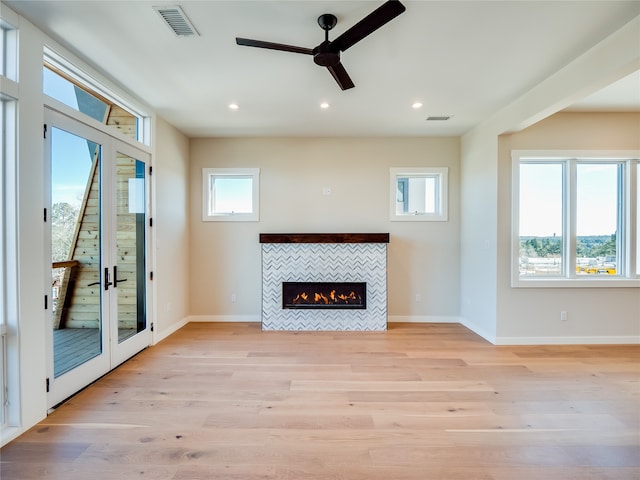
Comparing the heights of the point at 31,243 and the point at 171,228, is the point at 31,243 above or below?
below

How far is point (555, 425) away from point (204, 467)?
2436 mm

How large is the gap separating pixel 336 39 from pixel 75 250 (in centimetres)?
278

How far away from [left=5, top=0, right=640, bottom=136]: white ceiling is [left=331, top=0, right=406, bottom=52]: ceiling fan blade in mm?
212

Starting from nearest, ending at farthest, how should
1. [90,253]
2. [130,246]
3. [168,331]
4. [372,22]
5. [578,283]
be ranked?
[372,22], [90,253], [130,246], [578,283], [168,331]

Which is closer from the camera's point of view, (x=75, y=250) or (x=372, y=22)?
(x=372, y=22)

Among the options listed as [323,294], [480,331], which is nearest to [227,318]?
[323,294]

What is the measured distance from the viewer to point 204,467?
180 cm

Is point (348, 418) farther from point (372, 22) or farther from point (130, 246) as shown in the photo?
point (130, 246)

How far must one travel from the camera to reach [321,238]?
14.7 ft

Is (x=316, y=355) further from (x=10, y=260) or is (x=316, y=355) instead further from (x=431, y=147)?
(x=431, y=147)

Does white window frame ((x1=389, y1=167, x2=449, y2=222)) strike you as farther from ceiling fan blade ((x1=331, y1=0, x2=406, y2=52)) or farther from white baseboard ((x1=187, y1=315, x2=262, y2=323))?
ceiling fan blade ((x1=331, y1=0, x2=406, y2=52))

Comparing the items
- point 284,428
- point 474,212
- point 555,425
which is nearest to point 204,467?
point 284,428

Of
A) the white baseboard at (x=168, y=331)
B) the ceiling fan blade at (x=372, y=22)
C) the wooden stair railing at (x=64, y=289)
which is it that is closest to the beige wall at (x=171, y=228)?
the white baseboard at (x=168, y=331)

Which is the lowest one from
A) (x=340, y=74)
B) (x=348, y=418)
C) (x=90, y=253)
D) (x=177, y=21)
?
(x=348, y=418)
